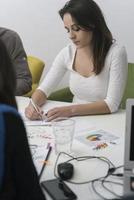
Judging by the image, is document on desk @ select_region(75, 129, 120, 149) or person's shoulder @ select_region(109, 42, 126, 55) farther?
person's shoulder @ select_region(109, 42, 126, 55)

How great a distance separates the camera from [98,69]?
2.28m

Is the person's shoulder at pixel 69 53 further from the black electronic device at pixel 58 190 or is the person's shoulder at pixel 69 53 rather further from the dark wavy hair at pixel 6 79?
the dark wavy hair at pixel 6 79

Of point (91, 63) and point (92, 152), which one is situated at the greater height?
point (91, 63)

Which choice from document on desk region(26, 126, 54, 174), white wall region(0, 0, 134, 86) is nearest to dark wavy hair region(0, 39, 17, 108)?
document on desk region(26, 126, 54, 174)

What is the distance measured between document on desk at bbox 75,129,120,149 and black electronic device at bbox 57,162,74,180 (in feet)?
0.84

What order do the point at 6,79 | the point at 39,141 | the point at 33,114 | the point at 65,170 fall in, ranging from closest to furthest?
the point at 6,79 → the point at 65,170 → the point at 39,141 → the point at 33,114

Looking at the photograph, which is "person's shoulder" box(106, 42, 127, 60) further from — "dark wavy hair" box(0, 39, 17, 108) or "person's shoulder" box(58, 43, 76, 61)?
"dark wavy hair" box(0, 39, 17, 108)

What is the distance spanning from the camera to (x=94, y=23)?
226 centimetres

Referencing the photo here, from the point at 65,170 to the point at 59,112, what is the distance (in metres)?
0.68

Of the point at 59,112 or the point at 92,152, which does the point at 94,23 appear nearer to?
the point at 59,112

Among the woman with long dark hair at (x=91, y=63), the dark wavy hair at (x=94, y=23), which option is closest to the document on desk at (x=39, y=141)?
the woman with long dark hair at (x=91, y=63)

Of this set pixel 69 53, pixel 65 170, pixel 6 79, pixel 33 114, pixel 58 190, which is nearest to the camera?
pixel 6 79

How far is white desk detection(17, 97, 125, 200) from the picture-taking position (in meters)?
1.31

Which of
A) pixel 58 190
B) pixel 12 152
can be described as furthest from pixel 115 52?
pixel 12 152
